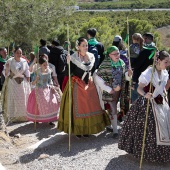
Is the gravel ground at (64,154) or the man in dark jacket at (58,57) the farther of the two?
the man in dark jacket at (58,57)

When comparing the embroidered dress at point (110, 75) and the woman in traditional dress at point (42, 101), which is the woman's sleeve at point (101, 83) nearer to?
the embroidered dress at point (110, 75)

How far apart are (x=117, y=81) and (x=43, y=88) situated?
5.30ft

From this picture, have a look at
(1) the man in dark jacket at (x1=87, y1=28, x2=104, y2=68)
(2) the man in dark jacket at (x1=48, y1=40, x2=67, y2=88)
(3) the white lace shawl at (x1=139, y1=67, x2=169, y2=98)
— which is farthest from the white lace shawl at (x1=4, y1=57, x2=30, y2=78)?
(3) the white lace shawl at (x1=139, y1=67, x2=169, y2=98)

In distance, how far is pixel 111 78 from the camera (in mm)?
5988

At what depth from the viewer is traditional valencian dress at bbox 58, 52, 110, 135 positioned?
5922mm

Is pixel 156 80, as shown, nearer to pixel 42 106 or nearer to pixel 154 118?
pixel 154 118

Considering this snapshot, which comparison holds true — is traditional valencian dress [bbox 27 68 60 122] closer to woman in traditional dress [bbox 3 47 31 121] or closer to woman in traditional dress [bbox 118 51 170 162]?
woman in traditional dress [bbox 3 47 31 121]

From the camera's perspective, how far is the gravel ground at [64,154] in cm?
512

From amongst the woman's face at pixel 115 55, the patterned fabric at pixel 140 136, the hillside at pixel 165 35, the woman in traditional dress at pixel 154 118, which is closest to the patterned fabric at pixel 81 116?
the woman's face at pixel 115 55

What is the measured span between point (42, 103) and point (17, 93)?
0.92 meters

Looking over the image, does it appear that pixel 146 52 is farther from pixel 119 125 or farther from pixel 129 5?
pixel 129 5

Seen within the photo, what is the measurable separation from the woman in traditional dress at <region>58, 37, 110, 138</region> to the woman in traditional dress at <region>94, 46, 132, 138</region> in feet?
0.54

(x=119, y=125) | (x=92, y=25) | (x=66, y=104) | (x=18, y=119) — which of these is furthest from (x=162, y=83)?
(x=92, y=25)

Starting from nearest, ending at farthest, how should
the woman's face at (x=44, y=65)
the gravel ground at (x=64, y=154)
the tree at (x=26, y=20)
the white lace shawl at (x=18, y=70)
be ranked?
the gravel ground at (x=64, y=154) < the woman's face at (x=44, y=65) < the white lace shawl at (x=18, y=70) < the tree at (x=26, y=20)
